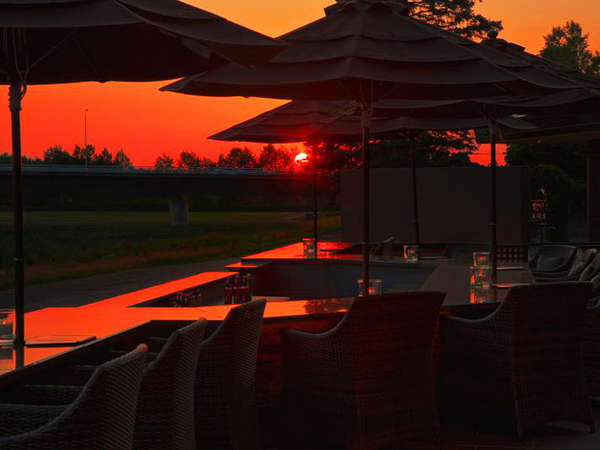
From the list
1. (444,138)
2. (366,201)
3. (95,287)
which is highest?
(444,138)

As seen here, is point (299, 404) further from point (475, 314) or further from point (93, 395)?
point (93, 395)

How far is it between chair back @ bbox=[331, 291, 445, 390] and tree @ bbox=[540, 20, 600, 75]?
68.8m

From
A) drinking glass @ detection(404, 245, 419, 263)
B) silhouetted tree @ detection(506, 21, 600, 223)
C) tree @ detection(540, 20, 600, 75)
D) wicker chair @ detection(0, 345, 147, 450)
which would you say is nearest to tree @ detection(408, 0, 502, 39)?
silhouetted tree @ detection(506, 21, 600, 223)

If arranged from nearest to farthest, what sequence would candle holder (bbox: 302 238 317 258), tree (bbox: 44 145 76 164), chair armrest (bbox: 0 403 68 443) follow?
chair armrest (bbox: 0 403 68 443) → candle holder (bbox: 302 238 317 258) → tree (bbox: 44 145 76 164)

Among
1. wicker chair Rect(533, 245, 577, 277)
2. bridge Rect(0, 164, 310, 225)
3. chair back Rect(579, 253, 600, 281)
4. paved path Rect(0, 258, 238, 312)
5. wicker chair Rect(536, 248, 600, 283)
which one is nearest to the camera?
chair back Rect(579, 253, 600, 281)

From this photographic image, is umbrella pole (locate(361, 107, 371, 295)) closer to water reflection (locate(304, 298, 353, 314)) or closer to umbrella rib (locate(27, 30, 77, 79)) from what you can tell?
water reflection (locate(304, 298, 353, 314))

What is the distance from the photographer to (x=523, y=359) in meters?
5.76

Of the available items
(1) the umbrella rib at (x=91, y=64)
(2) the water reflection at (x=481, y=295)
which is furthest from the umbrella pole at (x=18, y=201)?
(2) the water reflection at (x=481, y=295)

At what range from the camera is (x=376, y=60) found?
17.5 ft

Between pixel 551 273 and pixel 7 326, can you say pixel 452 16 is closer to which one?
pixel 551 273

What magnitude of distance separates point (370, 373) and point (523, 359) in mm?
1329

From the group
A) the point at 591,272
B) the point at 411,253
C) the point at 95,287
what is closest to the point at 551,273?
the point at 591,272

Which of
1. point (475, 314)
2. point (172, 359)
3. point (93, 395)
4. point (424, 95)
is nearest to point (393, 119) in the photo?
point (424, 95)

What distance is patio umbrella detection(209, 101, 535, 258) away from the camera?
9.61m
